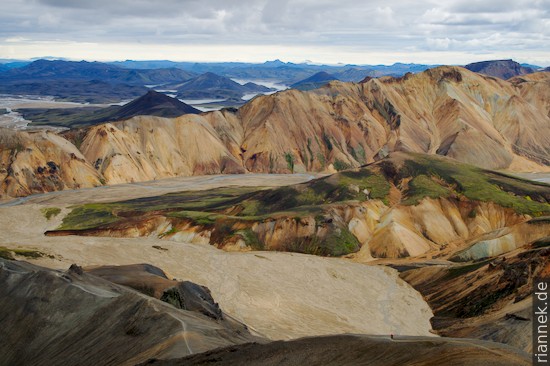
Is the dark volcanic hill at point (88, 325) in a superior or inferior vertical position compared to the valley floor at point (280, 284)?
superior

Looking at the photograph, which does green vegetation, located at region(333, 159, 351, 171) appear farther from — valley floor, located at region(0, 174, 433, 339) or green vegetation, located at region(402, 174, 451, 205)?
valley floor, located at region(0, 174, 433, 339)

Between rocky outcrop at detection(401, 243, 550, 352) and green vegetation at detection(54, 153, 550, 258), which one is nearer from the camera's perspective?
rocky outcrop at detection(401, 243, 550, 352)

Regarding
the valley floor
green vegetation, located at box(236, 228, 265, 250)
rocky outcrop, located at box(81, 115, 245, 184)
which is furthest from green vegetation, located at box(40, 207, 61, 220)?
rocky outcrop, located at box(81, 115, 245, 184)

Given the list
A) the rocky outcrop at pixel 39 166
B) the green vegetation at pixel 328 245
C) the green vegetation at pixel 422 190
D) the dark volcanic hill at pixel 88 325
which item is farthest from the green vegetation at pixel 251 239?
the rocky outcrop at pixel 39 166

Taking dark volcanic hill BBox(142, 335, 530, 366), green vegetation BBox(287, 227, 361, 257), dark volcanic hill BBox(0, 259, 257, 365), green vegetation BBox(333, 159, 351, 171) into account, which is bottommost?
green vegetation BBox(287, 227, 361, 257)

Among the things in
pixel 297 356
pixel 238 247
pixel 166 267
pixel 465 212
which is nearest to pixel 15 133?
pixel 238 247

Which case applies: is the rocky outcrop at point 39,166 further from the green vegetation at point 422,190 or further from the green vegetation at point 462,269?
the green vegetation at point 462,269

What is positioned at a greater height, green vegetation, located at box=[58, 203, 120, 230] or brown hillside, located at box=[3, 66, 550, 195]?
brown hillside, located at box=[3, 66, 550, 195]

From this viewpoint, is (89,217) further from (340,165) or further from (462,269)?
(340,165)
